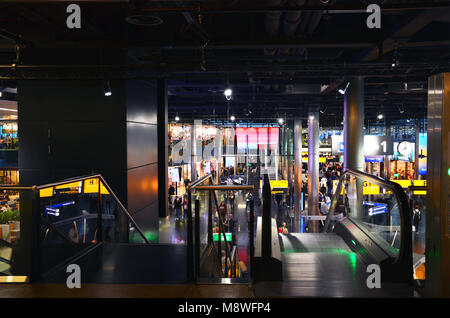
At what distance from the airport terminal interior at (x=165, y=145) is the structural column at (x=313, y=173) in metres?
3.48

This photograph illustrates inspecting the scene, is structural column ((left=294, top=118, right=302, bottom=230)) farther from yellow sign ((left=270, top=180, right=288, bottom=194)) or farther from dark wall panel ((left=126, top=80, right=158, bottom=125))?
dark wall panel ((left=126, top=80, right=158, bottom=125))

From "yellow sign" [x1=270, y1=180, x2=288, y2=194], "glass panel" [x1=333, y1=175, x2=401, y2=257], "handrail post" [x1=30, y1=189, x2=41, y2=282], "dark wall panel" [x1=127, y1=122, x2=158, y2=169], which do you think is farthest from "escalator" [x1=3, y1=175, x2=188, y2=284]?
"yellow sign" [x1=270, y1=180, x2=288, y2=194]

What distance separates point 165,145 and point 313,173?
9043mm

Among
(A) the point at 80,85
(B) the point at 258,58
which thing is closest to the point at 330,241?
(B) the point at 258,58

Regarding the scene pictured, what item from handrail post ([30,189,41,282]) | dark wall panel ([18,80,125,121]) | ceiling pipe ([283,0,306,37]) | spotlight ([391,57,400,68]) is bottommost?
handrail post ([30,189,41,282])

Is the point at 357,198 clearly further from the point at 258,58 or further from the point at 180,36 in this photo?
the point at 180,36

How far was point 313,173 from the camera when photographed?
16891 millimetres

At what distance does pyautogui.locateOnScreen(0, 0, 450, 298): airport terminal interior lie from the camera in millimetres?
3297

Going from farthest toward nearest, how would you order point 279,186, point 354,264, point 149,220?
point 279,186
point 149,220
point 354,264

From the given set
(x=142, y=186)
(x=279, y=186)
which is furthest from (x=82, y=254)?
(x=279, y=186)

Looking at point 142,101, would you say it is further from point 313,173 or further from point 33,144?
point 313,173

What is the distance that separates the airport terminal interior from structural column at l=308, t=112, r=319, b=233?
3.48m

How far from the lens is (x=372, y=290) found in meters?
3.13

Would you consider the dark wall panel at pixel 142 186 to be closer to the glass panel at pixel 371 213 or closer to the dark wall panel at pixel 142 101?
the dark wall panel at pixel 142 101
